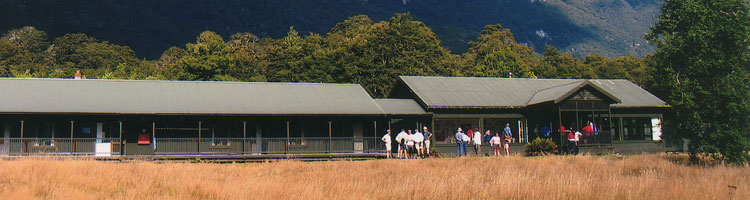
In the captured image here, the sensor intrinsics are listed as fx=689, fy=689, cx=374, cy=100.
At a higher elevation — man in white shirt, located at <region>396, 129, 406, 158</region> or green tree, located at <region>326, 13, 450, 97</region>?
green tree, located at <region>326, 13, 450, 97</region>

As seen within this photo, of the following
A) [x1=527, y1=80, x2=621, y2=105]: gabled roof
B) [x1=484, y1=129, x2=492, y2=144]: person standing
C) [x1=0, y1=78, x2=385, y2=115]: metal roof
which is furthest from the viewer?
[x1=527, y1=80, x2=621, y2=105]: gabled roof

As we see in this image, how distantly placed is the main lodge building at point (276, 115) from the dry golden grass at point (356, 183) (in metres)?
8.33

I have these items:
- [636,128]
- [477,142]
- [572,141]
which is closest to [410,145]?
[477,142]

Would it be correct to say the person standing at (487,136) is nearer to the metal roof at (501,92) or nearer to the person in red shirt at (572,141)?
the metal roof at (501,92)

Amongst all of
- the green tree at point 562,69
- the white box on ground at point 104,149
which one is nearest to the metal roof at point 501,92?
the white box on ground at point 104,149

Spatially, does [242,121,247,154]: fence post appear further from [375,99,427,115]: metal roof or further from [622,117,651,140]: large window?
[622,117,651,140]: large window

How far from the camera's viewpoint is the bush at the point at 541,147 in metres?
32.4

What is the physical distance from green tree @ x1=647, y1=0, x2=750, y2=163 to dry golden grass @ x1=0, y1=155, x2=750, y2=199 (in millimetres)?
4873

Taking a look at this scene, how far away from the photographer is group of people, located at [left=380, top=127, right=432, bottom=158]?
29820mm

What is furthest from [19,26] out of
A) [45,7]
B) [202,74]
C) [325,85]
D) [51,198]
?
[51,198]

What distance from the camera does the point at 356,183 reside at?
1739 centimetres

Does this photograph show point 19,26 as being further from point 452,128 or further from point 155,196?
point 155,196

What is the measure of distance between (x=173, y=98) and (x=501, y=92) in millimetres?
17104

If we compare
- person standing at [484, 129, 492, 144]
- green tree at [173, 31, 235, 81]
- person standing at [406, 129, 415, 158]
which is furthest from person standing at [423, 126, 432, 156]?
green tree at [173, 31, 235, 81]
